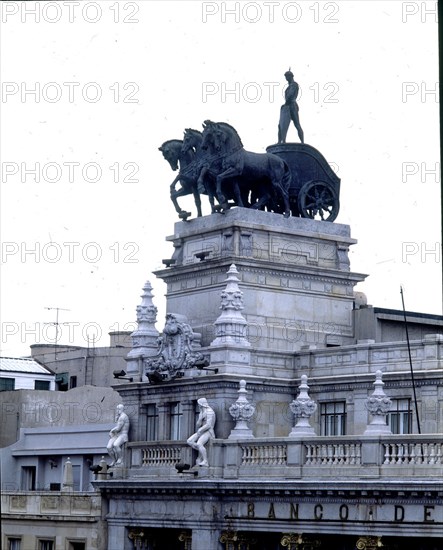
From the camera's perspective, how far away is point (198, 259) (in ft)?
154

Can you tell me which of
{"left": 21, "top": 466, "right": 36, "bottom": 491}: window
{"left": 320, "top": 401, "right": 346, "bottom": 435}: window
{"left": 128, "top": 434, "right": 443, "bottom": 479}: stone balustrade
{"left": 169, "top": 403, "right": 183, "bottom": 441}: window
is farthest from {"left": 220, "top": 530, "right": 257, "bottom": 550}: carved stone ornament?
{"left": 21, "top": 466, "right": 36, "bottom": 491}: window

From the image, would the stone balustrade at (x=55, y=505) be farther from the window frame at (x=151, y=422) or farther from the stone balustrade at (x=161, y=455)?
the stone balustrade at (x=161, y=455)

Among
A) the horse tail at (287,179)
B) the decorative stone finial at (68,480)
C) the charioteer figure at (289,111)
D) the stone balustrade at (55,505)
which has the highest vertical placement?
the charioteer figure at (289,111)

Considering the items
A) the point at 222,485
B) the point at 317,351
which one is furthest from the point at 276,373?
the point at 222,485

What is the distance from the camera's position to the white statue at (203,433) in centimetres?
4197

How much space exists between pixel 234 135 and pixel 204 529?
1352cm

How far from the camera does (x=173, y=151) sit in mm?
47375

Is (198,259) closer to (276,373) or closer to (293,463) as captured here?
(276,373)

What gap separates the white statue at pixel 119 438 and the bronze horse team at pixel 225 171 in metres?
A: 7.85

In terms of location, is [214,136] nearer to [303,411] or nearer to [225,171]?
[225,171]

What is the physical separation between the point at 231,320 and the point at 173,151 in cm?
753

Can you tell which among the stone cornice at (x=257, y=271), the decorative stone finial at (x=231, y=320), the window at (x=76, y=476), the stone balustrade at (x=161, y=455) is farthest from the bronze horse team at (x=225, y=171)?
the window at (x=76, y=476)

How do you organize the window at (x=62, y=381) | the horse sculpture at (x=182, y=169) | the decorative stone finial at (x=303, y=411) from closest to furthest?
the decorative stone finial at (x=303, y=411), the horse sculpture at (x=182, y=169), the window at (x=62, y=381)

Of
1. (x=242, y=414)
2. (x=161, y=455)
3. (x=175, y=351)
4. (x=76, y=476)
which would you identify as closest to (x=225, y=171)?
(x=175, y=351)
